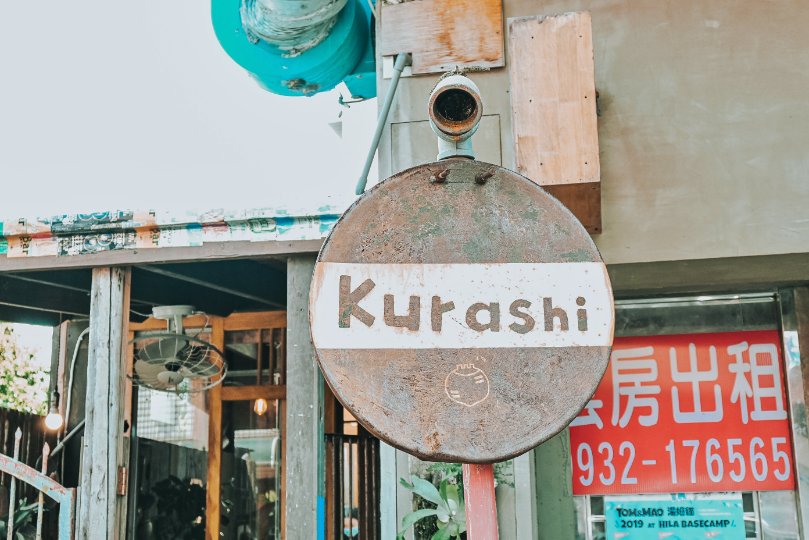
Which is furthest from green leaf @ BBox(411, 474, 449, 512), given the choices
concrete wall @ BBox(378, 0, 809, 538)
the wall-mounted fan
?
the wall-mounted fan

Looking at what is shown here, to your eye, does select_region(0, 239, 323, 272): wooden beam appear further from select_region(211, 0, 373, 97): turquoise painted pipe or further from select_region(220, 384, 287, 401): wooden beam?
select_region(220, 384, 287, 401): wooden beam

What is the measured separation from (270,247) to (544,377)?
2.91 m

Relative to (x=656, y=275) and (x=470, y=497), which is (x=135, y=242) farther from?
(x=470, y=497)

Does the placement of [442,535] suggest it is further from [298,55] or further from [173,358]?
[173,358]

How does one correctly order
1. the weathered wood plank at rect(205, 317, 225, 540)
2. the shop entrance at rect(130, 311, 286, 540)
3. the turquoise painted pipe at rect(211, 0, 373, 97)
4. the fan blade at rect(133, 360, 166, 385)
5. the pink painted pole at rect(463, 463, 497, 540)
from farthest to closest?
the shop entrance at rect(130, 311, 286, 540)
the weathered wood plank at rect(205, 317, 225, 540)
the fan blade at rect(133, 360, 166, 385)
the turquoise painted pipe at rect(211, 0, 373, 97)
the pink painted pole at rect(463, 463, 497, 540)

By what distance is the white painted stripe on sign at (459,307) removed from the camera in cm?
259

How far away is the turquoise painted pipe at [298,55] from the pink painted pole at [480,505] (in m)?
4.07

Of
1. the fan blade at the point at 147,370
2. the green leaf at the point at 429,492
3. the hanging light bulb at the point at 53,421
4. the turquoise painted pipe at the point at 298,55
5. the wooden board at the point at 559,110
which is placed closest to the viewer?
the green leaf at the point at 429,492

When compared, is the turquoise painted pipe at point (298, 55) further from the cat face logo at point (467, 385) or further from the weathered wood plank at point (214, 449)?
the cat face logo at point (467, 385)

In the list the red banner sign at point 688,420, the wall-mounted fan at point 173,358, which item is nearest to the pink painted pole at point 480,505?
the red banner sign at point 688,420

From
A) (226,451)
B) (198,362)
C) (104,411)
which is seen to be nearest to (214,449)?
(226,451)

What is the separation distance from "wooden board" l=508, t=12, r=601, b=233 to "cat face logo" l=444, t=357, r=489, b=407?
90.3 inches

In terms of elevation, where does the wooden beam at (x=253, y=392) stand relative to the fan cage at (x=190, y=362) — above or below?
below

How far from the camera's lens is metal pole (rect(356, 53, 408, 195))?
496 centimetres
